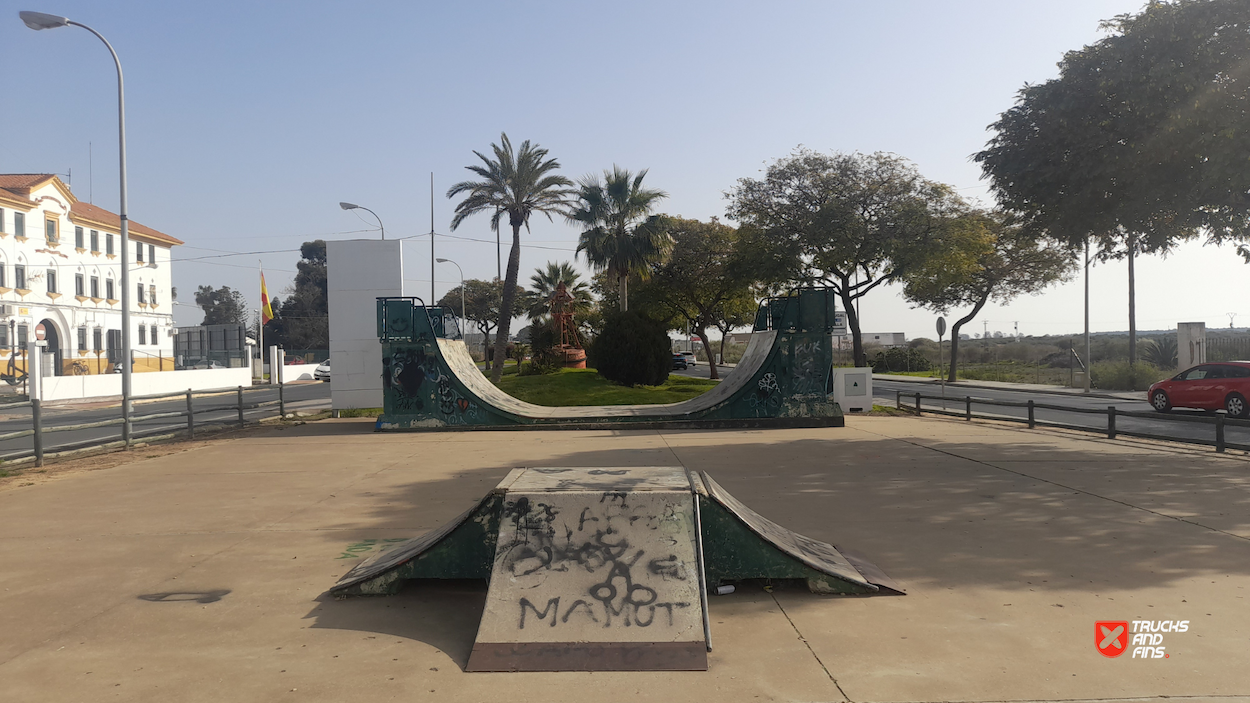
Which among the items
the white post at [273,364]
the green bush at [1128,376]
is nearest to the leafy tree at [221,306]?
the white post at [273,364]

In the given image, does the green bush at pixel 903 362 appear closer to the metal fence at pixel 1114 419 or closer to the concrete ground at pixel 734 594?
the metal fence at pixel 1114 419

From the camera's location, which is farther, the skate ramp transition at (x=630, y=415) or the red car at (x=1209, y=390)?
the skate ramp transition at (x=630, y=415)

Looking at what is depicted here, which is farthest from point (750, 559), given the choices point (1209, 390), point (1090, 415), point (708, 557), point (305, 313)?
point (305, 313)

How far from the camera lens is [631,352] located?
30.0m

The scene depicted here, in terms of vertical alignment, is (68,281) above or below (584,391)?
above

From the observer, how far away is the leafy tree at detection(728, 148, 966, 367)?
29453 millimetres

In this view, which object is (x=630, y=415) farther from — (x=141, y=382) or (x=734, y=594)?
(x=141, y=382)

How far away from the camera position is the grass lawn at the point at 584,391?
26.1 m

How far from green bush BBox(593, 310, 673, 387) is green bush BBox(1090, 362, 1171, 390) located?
1874cm

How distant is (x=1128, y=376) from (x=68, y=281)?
2311 inches

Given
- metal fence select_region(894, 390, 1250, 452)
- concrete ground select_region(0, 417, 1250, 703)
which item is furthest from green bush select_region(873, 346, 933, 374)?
concrete ground select_region(0, 417, 1250, 703)

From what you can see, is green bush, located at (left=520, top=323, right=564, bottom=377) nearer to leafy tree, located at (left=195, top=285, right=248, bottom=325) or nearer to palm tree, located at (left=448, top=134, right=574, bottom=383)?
palm tree, located at (left=448, top=134, right=574, bottom=383)

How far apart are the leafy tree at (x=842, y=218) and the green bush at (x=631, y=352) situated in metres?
5.40

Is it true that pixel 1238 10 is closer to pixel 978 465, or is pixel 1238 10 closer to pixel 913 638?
pixel 978 465
